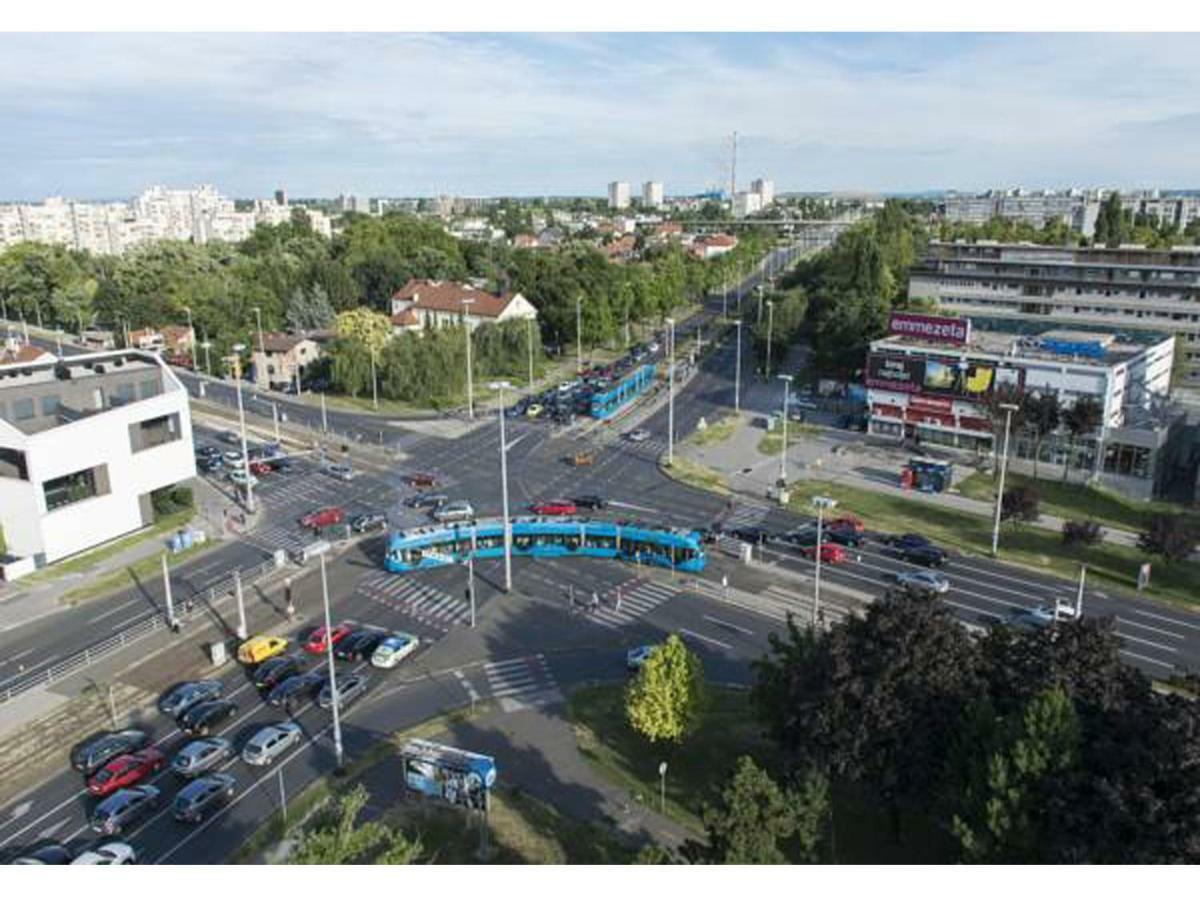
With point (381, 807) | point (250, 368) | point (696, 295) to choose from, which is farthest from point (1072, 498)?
point (696, 295)

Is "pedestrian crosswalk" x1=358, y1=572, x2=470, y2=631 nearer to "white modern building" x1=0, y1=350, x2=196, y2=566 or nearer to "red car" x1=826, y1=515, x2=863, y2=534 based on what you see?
"white modern building" x1=0, y1=350, x2=196, y2=566

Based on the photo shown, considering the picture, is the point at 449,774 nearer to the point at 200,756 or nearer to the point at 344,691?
the point at 344,691

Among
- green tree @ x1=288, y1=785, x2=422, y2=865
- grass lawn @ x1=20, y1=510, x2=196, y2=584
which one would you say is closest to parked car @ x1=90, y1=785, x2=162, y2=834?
green tree @ x1=288, y1=785, x2=422, y2=865

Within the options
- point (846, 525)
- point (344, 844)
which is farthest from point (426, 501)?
point (344, 844)

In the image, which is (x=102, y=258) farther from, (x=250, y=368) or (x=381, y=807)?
(x=381, y=807)

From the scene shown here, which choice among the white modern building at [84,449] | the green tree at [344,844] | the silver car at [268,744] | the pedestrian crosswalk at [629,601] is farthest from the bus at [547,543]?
the green tree at [344,844]
